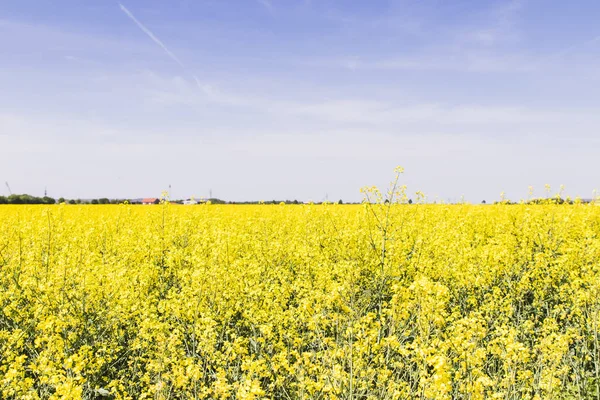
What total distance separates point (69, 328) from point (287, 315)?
3170 millimetres

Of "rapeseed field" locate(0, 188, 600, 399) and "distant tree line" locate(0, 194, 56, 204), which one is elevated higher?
"distant tree line" locate(0, 194, 56, 204)

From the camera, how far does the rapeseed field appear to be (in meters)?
4.29

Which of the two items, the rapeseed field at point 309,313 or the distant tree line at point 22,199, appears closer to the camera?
the rapeseed field at point 309,313

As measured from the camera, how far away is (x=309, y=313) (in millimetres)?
5273

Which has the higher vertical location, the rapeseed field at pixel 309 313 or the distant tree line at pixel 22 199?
the distant tree line at pixel 22 199

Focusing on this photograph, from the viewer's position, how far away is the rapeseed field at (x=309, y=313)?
4289 mm

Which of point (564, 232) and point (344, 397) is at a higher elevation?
point (564, 232)

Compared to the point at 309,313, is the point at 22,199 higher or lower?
higher

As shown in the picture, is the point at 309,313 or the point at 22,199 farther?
the point at 22,199

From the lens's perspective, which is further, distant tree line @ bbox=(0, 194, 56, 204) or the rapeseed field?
distant tree line @ bbox=(0, 194, 56, 204)

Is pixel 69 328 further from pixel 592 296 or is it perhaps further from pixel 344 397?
pixel 592 296

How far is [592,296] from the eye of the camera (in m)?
6.14

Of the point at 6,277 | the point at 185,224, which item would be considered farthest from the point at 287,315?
the point at 6,277

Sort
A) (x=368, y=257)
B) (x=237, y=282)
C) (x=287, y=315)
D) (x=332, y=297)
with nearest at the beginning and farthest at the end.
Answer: (x=332, y=297) < (x=287, y=315) < (x=237, y=282) < (x=368, y=257)
